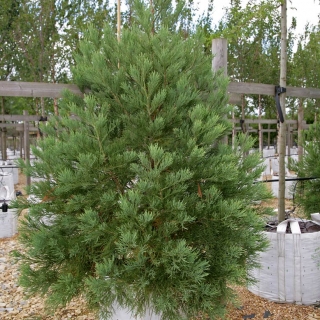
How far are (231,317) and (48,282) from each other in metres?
1.76

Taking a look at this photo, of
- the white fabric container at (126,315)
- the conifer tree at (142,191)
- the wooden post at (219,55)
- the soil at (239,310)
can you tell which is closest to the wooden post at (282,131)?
the soil at (239,310)

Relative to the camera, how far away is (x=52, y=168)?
2258mm

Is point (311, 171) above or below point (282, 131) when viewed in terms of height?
below

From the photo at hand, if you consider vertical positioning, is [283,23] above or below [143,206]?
above

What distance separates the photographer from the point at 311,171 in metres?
4.55

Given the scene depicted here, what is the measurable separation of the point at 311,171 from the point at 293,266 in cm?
136

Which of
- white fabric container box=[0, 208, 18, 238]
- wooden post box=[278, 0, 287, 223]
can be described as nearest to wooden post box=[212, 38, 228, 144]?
wooden post box=[278, 0, 287, 223]

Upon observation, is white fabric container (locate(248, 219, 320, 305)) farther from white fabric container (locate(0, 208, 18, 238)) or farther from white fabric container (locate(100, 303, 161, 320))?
white fabric container (locate(0, 208, 18, 238))

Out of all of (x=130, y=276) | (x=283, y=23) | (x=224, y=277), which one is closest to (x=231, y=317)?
(x=224, y=277)

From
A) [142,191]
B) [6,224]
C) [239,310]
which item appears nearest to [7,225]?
[6,224]

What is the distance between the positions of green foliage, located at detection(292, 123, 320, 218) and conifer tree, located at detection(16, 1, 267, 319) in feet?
7.57

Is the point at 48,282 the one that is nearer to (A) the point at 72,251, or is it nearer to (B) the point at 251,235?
(A) the point at 72,251

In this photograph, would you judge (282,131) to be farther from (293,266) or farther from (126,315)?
(126,315)

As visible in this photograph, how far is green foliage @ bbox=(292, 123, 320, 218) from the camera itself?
14.6 feet
